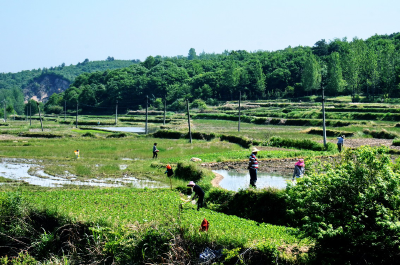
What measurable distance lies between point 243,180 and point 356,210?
39.2ft

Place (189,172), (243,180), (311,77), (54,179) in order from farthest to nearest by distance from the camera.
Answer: (311,77) → (54,179) → (189,172) → (243,180)

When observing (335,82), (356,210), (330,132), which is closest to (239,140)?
(330,132)

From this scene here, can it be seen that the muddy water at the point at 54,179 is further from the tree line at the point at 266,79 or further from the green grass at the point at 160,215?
the tree line at the point at 266,79

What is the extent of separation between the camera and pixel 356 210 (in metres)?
9.60

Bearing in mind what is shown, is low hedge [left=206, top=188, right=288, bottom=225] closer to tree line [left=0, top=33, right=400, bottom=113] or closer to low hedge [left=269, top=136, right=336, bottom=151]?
low hedge [left=269, top=136, right=336, bottom=151]

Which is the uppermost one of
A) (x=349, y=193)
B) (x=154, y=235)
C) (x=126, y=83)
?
(x=126, y=83)

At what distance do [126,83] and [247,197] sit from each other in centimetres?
12440

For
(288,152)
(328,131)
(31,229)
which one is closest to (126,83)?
(328,131)

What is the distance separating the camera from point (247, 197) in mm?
15656

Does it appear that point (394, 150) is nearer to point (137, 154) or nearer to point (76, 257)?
point (137, 154)

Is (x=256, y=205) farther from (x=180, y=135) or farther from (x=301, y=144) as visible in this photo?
(x=180, y=135)

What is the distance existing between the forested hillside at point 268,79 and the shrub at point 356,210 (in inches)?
2899

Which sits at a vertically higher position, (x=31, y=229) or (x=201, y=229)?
(x=201, y=229)

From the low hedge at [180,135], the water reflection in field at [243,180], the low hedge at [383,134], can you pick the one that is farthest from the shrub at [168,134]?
the water reflection in field at [243,180]
